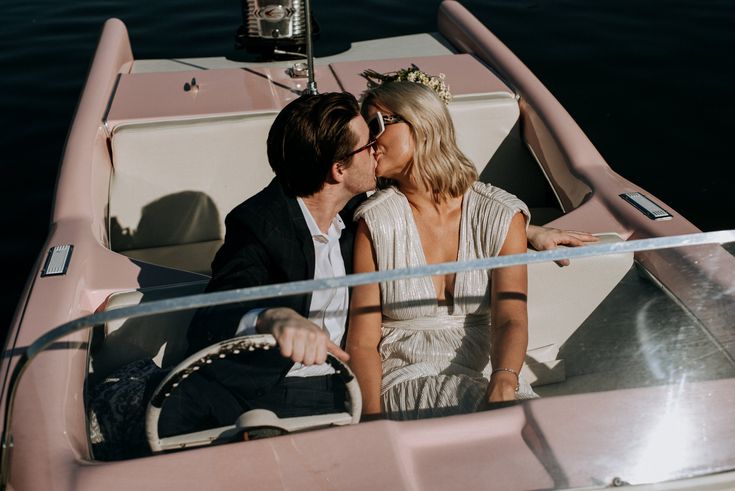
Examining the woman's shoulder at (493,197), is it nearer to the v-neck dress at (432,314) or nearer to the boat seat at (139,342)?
the v-neck dress at (432,314)

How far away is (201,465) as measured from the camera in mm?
1236

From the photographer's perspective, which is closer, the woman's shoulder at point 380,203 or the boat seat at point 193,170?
the woman's shoulder at point 380,203

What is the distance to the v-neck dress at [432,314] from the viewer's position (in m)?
1.60

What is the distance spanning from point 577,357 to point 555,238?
1.29ft

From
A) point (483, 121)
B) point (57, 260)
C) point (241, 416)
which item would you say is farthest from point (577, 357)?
point (483, 121)

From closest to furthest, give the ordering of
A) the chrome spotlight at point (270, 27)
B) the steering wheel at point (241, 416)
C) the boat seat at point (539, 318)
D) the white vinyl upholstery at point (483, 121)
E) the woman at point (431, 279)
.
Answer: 1. the steering wheel at point (241, 416)
2. the boat seat at point (539, 318)
3. the woman at point (431, 279)
4. the white vinyl upholstery at point (483, 121)
5. the chrome spotlight at point (270, 27)

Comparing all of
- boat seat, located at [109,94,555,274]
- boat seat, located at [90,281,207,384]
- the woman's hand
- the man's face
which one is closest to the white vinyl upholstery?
boat seat, located at [109,94,555,274]

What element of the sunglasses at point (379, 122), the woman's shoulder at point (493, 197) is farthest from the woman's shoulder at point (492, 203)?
the sunglasses at point (379, 122)

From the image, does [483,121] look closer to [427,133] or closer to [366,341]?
[427,133]

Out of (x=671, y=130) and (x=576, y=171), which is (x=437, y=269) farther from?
(x=671, y=130)

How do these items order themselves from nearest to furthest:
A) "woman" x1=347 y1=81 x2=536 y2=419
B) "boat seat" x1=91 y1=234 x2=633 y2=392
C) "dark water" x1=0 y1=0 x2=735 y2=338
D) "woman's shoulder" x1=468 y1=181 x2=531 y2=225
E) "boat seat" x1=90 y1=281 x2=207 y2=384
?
1. "boat seat" x1=90 y1=281 x2=207 y2=384
2. "boat seat" x1=91 y1=234 x2=633 y2=392
3. "woman" x1=347 y1=81 x2=536 y2=419
4. "woman's shoulder" x1=468 y1=181 x2=531 y2=225
5. "dark water" x1=0 y1=0 x2=735 y2=338

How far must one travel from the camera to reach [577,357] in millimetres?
1557

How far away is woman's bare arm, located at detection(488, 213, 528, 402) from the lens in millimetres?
1578

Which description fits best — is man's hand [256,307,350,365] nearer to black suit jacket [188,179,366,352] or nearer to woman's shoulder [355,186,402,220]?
black suit jacket [188,179,366,352]
